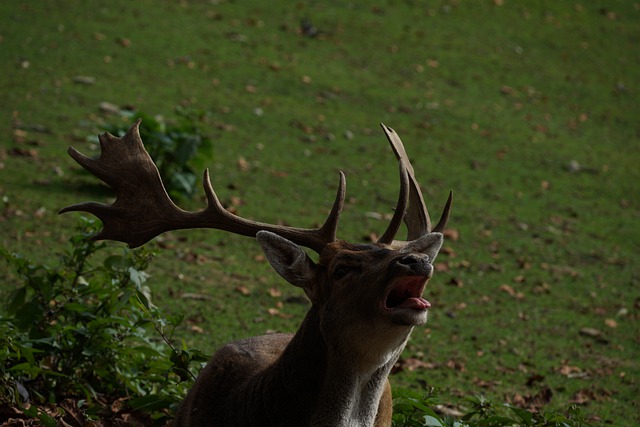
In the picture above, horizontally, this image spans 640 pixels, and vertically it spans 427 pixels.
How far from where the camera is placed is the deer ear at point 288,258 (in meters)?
3.61

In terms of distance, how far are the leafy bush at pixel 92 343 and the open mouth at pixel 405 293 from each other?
1321mm

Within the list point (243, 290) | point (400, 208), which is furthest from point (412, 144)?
point (400, 208)

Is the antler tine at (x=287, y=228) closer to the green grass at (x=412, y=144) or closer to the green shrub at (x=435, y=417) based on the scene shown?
the green shrub at (x=435, y=417)

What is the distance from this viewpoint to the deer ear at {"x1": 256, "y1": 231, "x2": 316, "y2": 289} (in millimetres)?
3609

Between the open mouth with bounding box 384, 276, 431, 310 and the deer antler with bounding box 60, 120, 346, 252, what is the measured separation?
0.48m

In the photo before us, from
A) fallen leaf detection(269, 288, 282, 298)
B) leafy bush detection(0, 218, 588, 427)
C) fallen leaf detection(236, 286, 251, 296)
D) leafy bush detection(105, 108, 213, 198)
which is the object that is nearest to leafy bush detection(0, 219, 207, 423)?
leafy bush detection(0, 218, 588, 427)

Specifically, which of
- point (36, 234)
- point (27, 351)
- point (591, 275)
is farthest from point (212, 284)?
point (591, 275)

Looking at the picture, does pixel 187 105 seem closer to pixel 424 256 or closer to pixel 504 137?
pixel 504 137

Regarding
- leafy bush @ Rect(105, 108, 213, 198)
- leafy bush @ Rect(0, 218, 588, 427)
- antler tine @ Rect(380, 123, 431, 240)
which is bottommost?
leafy bush @ Rect(105, 108, 213, 198)

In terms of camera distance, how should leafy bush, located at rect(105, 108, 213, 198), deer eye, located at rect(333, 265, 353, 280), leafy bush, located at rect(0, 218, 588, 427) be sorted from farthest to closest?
leafy bush, located at rect(105, 108, 213, 198), leafy bush, located at rect(0, 218, 588, 427), deer eye, located at rect(333, 265, 353, 280)

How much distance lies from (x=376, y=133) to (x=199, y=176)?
3.28 m

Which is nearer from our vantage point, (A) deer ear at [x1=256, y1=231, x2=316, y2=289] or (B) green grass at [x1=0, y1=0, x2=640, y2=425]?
(A) deer ear at [x1=256, y1=231, x2=316, y2=289]

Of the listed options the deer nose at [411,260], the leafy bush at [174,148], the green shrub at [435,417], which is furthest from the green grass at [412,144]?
the deer nose at [411,260]

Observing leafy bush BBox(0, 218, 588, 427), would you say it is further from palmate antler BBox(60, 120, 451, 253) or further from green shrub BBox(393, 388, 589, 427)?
palmate antler BBox(60, 120, 451, 253)
